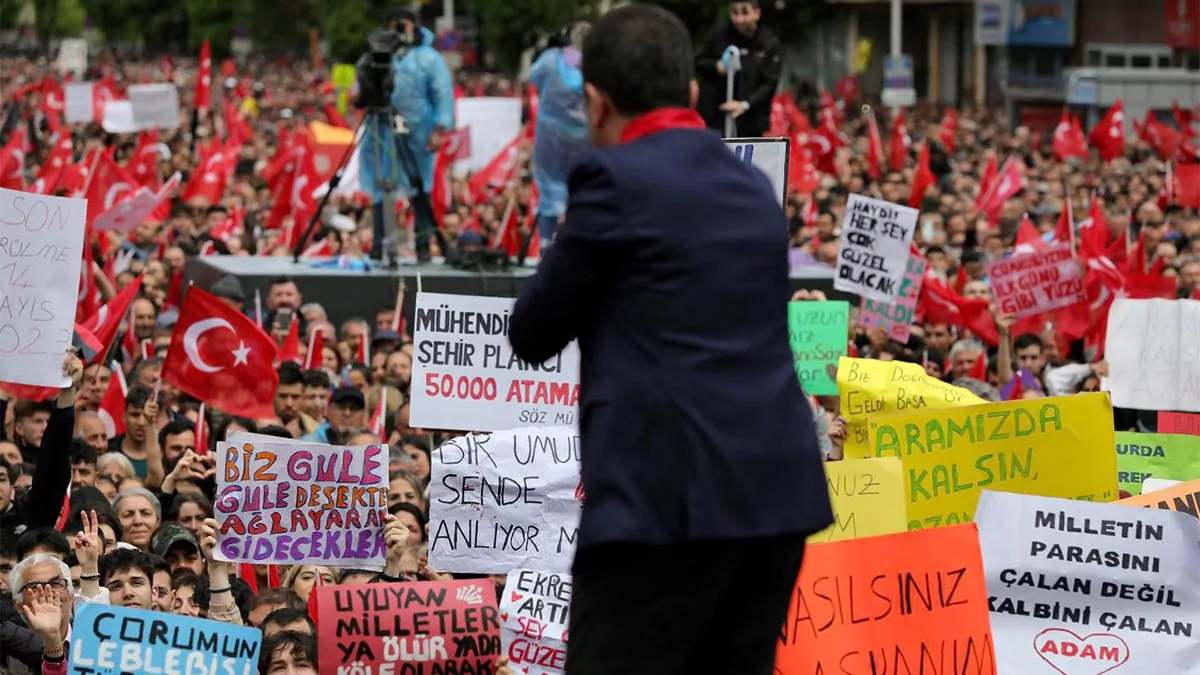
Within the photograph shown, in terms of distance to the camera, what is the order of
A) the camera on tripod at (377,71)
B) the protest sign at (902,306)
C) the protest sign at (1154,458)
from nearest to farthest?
the protest sign at (1154,458) → the protest sign at (902,306) → the camera on tripod at (377,71)

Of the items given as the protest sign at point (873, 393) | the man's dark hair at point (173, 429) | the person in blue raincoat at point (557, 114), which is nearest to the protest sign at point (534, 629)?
the protest sign at point (873, 393)

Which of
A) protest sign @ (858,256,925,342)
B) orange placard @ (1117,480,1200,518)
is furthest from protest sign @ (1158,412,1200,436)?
protest sign @ (858,256,925,342)

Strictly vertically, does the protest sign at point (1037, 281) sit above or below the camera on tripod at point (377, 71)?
below

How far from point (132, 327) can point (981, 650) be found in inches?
312

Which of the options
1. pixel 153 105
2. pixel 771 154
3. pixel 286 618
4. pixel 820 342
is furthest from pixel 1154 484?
pixel 153 105

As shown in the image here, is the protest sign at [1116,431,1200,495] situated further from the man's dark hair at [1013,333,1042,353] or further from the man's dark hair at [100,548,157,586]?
the man's dark hair at [1013,333,1042,353]

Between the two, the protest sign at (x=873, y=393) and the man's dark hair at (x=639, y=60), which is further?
the protest sign at (x=873, y=393)

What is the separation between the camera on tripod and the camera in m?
13.8

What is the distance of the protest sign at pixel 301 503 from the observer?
639 centimetres

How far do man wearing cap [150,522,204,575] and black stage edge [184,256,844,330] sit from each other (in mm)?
6796

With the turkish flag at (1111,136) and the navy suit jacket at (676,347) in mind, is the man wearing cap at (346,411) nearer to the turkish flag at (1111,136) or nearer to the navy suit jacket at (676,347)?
the navy suit jacket at (676,347)

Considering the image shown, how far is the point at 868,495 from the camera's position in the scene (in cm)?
570

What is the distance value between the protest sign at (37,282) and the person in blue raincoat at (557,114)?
7.08m

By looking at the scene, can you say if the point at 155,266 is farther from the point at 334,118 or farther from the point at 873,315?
the point at 334,118
